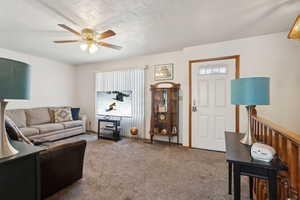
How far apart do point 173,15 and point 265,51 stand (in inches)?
82.1

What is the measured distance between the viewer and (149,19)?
2312 mm

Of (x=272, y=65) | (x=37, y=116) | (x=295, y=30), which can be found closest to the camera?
(x=295, y=30)

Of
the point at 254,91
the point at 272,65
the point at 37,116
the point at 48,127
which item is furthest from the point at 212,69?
the point at 37,116

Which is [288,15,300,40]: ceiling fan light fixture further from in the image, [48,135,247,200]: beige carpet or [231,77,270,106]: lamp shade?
[48,135,247,200]: beige carpet

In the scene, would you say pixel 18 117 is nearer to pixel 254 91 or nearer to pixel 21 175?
pixel 21 175

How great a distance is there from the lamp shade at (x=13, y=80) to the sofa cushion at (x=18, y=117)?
336 centimetres

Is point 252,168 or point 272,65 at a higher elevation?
point 272,65

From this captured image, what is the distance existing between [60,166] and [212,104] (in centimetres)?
308

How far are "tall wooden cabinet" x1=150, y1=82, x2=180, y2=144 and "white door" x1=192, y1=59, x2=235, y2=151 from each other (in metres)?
0.47

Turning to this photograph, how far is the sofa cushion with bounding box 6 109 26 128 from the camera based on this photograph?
11.4 feet

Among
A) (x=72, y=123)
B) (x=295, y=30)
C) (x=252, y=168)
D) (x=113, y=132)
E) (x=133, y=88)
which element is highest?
(x=295, y=30)

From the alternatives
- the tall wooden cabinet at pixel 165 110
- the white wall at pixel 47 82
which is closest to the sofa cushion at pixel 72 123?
the white wall at pixel 47 82

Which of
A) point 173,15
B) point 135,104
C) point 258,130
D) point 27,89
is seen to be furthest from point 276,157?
point 135,104

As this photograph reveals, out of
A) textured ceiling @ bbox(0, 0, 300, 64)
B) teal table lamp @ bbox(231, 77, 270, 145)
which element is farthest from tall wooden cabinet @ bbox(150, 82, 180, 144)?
teal table lamp @ bbox(231, 77, 270, 145)
